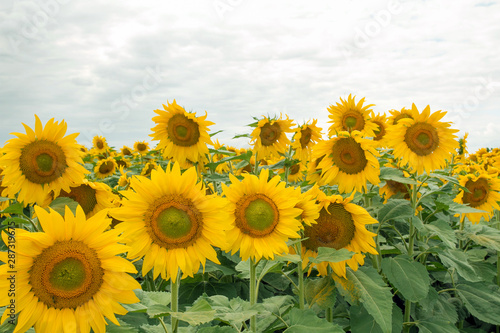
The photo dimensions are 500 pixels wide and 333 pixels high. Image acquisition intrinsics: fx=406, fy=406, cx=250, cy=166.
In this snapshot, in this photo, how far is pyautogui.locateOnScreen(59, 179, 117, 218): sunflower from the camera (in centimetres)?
359

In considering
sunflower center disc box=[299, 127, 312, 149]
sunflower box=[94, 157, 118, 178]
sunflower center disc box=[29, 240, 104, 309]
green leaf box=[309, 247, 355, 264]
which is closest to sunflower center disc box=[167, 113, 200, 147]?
sunflower center disc box=[299, 127, 312, 149]

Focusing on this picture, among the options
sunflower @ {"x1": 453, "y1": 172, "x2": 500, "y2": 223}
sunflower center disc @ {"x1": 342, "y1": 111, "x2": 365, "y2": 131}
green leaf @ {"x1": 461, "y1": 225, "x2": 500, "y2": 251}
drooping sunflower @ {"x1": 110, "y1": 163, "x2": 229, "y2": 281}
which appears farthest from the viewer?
sunflower center disc @ {"x1": 342, "y1": 111, "x2": 365, "y2": 131}

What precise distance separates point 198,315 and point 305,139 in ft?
13.4

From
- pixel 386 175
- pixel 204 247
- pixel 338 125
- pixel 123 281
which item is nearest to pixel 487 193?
pixel 338 125

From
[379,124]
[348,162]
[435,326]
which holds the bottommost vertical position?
[435,326]

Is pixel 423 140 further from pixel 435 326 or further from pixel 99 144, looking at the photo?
pixel 99 144

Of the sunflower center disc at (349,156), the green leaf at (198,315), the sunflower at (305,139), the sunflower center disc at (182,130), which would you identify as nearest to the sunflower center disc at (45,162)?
the sunflower center disc at (182,130)

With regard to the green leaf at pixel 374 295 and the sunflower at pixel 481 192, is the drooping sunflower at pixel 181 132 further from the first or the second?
the sunflower at pixel 481 192

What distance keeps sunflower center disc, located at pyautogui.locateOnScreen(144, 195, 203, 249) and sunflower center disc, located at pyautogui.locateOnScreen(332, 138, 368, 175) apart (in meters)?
2.11

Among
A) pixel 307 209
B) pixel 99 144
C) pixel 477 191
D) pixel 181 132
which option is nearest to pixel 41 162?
pixel 181 132

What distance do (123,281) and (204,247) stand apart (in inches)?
16.5

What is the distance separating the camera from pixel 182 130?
4.47 metres

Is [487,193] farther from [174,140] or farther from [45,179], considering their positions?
[45,179]

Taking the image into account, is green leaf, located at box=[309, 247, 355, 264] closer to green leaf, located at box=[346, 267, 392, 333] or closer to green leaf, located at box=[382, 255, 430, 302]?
green leaf, located at box=[346, 267, 392, 333]
